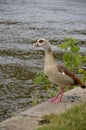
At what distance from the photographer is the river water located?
1198 cm

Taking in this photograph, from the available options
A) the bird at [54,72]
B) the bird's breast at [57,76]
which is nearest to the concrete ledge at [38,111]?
the bird at [54,72]

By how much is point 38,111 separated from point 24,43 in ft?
40.7

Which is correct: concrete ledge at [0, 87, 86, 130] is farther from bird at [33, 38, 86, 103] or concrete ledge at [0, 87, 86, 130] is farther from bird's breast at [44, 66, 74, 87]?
bird's breast at [44, 66, 74, 87]

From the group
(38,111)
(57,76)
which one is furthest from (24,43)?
(38,111)

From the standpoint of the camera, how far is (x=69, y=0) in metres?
46.8

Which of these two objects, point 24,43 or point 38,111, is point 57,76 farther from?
point 24,43

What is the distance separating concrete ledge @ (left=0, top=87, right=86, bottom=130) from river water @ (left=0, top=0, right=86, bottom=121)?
6.45 feet

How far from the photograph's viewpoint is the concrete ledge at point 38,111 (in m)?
6.64

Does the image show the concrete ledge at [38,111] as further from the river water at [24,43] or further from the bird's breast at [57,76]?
the river water at [24,43]

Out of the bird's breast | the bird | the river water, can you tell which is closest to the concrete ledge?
the bird

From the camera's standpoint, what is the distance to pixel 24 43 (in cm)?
1973

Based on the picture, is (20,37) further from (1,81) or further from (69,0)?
(69,0)

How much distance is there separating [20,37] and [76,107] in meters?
14.1

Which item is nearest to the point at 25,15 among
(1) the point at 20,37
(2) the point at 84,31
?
(2) the point at 84,31
